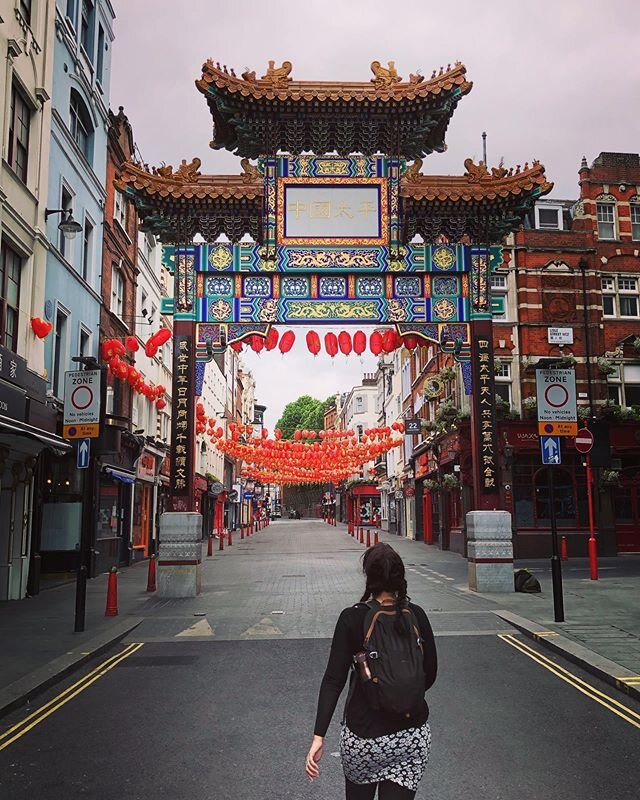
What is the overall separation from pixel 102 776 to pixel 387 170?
1450cm

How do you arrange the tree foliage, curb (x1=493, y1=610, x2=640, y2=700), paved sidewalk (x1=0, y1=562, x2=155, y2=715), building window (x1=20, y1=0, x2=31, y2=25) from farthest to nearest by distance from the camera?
the tree foliage, building window (x1=20, y1=0, x2=31, y2=25), paved sidewalk (x1=0, y1=562, x2=155, y2=715), curb (x1=493, y1=610, x2=640, y2=700)

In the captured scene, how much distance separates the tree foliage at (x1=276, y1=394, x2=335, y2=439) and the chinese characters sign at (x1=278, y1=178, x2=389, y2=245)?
10297 cm

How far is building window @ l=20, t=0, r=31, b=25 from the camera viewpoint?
15963 millimetres

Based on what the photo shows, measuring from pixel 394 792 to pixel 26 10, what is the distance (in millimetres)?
18028

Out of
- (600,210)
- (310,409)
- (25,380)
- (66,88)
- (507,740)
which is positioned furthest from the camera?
(310,409)

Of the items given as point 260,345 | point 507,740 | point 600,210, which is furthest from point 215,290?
point 600,210

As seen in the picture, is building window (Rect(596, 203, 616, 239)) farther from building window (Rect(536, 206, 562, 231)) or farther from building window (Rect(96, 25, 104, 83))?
building window (Rect(96, 25, 104, 83))

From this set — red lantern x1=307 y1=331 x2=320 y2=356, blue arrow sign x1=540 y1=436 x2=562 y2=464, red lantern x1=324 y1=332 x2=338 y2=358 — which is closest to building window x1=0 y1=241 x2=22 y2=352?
red lantern x1=307 y1=331 x2=320 y2=356

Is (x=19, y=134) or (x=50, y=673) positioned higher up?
(x=19, y=134)

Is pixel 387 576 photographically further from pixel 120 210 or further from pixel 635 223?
pixel 635 223

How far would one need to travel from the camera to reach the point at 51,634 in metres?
11.4

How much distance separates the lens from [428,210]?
666 inches

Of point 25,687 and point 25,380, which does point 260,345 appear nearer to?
point 25,380

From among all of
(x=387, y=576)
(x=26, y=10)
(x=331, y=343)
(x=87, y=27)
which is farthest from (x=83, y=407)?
(x=87, y=27)
